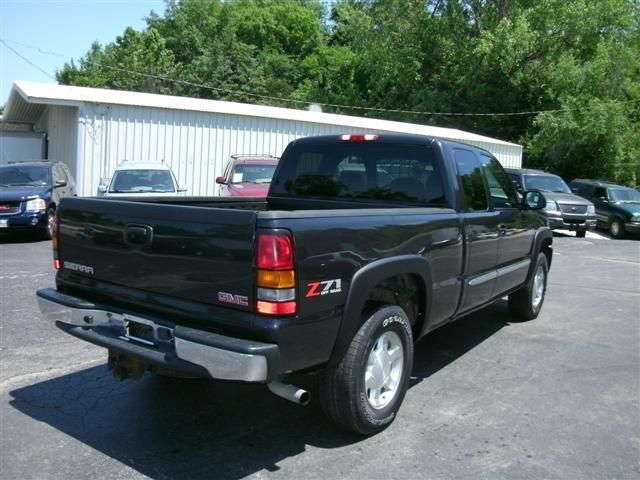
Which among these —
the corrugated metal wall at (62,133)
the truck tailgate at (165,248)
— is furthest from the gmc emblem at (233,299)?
the corrugated metal wall at (62,133)

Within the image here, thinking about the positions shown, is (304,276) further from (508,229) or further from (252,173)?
(252,173)

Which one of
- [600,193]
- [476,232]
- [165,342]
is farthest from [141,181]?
[600,193]

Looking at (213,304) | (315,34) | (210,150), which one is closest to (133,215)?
(213,304)

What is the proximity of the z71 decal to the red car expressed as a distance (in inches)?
423

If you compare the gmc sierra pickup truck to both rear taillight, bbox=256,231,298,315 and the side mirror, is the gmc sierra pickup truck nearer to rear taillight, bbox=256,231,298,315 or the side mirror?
rear taillight, bbox=256,231,298,315

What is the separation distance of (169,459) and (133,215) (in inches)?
57.0

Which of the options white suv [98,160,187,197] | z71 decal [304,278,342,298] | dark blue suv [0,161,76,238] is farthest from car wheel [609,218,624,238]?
z71 decal [304,278,342,298]

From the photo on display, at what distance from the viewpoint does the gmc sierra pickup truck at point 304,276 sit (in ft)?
10.7

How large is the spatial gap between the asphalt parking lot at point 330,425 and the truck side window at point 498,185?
1434 mm

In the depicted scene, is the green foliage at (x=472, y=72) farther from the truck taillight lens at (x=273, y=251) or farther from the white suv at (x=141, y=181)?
the truck taillight lens at (x=273, y=251)

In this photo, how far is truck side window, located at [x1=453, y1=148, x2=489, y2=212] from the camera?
5.14m

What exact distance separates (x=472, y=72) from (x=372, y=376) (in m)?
34.1

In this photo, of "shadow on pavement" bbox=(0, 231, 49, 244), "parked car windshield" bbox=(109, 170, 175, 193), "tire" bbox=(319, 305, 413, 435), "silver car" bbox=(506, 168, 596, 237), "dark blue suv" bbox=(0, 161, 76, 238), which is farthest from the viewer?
"silver car" bbox=(506, 168, 596, 237)

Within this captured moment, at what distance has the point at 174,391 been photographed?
478cm
